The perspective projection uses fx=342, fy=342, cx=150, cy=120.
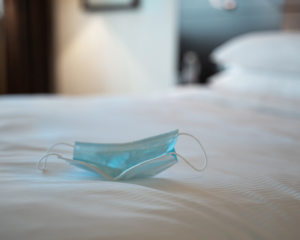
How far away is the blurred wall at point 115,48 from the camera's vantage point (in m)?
3.01

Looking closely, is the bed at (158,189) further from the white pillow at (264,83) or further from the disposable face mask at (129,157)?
the white pillow at (264,83)

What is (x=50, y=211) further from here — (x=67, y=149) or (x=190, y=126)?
(x=190, y=126)

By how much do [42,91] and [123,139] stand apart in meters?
2.90

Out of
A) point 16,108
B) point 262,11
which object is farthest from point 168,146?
point 262,11

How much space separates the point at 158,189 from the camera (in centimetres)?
63

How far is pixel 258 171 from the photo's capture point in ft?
2.46

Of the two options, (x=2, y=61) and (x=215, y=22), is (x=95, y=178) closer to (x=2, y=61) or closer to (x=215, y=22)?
(x=215, y=22)

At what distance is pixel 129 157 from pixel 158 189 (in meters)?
0.12

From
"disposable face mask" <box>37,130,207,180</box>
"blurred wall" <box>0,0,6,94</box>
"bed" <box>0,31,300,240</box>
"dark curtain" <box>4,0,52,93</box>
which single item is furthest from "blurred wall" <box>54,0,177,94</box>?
"disposable face mask" <box>37,130,207,180</box>

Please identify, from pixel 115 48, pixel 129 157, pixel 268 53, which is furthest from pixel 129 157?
pixel 115 48

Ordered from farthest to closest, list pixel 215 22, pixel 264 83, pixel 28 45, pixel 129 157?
pixel 28 45 < pixel 215 22 < pixel 264 83 < pixel 129 157

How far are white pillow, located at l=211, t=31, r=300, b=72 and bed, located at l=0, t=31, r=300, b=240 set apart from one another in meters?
0.62

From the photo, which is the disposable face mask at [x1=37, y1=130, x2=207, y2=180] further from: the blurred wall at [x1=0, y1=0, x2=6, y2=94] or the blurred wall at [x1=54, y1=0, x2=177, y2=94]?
the blurred wall at [x1=0, y1=0, x2=6, y2=94]

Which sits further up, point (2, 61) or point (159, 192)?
point (2, 61)
